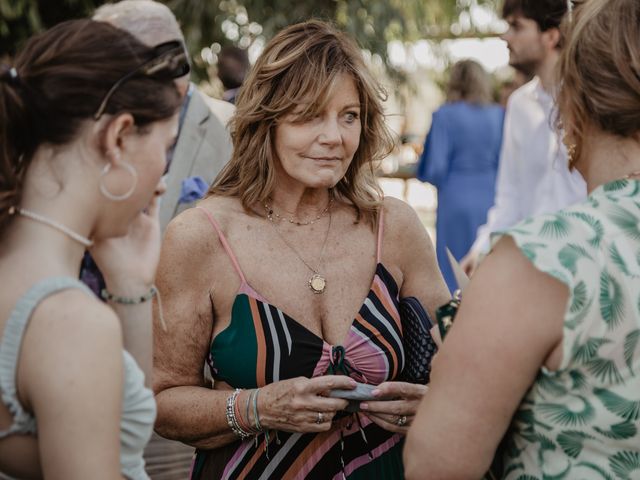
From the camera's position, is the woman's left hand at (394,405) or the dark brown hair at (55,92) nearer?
the dark brown hair at (55,92)

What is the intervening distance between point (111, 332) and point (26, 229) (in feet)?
0.82

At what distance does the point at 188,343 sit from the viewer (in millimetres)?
2482

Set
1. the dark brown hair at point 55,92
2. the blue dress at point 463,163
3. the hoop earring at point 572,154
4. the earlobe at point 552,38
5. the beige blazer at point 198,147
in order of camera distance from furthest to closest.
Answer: the blue dress at point 463,163 < the beige blazer at point 198,147 < the earlobe at point 552,38 < the hoop earring at point 572,154 < the dark brown hair at point 55,92

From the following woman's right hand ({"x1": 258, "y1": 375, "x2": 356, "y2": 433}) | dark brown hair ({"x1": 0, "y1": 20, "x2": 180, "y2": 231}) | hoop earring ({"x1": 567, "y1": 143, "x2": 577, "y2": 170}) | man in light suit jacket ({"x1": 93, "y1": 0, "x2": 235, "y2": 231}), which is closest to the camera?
dark brown hair ({"x1": 0, "y1": 20, "x2": 180, "y2": 231})

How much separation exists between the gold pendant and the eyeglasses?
3.07ft

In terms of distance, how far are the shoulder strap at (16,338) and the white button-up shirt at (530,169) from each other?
3.18 m

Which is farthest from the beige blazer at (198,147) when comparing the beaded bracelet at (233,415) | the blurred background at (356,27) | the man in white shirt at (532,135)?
the blurred background at (356,27)

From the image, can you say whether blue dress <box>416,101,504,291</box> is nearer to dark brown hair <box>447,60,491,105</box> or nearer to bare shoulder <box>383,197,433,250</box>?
dark brown hair <box>447,60,491,105</box>

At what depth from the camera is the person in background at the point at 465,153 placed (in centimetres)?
820

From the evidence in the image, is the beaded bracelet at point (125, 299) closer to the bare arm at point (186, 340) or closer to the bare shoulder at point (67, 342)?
the bare shoulder at point (67, 342)

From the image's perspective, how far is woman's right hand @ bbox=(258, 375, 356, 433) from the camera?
233 centimetres

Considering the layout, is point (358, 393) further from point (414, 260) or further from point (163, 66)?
point (163, 66)

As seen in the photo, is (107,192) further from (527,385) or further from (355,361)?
(355,361)

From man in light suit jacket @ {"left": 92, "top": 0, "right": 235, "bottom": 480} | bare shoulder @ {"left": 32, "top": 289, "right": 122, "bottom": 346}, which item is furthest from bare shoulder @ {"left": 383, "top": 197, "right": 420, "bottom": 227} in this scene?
man in light suit jacket @ {"left": 92, "top": 0, "right": 235, "bottom": 480}
